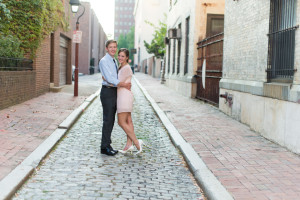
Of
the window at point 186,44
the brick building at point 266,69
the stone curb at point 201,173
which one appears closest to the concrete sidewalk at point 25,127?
the stone curb at point 201,173

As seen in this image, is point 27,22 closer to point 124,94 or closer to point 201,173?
point 124,94

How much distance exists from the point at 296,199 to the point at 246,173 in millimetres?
984

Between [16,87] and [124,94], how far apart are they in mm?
6457

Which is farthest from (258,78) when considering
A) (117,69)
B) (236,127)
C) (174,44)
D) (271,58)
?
(174,44)

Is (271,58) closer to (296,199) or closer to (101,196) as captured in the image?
(296,199)

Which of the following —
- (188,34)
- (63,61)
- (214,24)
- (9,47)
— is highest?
(214,24)

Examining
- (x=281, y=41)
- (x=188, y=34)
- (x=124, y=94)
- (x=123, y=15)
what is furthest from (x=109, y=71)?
(x=123, y=15)

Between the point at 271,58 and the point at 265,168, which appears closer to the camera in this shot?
the point at 265,168

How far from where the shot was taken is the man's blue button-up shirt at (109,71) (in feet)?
18.1

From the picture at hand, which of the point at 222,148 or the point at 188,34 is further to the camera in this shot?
the point at 188,34

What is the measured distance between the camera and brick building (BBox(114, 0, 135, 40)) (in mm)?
164375

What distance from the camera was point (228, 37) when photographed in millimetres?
10578

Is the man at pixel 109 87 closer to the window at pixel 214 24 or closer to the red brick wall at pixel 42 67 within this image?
the red brick wall at pixel 42 67

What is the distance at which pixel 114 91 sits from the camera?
5.74m
